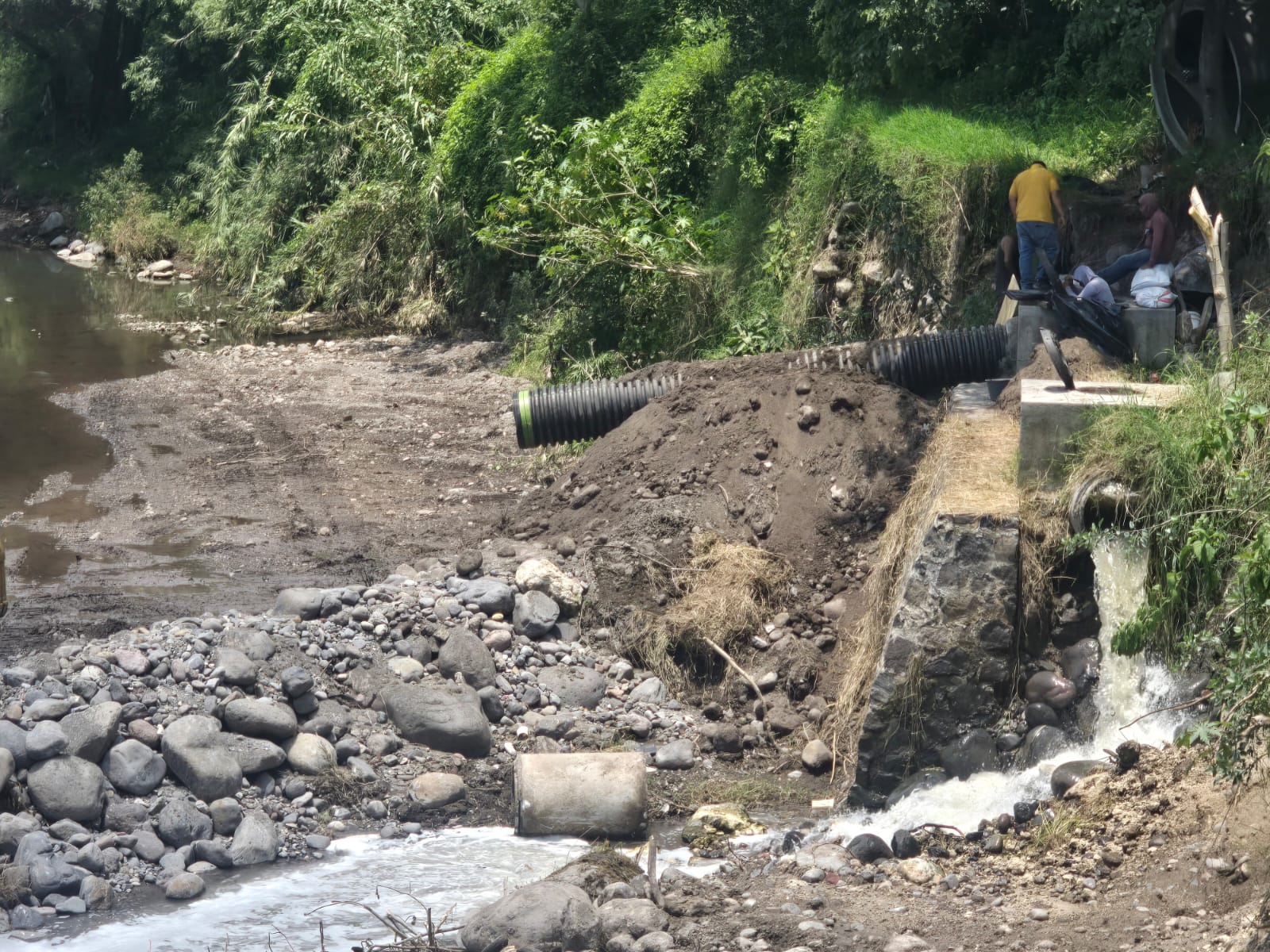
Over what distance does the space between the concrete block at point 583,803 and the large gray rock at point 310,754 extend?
3.88 feet

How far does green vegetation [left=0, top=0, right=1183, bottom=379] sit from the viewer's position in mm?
13445

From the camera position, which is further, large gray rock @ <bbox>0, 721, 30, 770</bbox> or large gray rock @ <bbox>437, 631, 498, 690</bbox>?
large gray rock @ <bbox>437, 631, 498, 690</bbox>

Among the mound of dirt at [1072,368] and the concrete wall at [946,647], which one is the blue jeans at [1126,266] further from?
the concrete wall at [946,647]

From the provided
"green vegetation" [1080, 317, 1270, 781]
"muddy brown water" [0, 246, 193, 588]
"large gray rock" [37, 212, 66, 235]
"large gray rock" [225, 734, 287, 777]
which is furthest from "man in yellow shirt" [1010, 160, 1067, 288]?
"large gray rock" [37, 212, 66, 235]

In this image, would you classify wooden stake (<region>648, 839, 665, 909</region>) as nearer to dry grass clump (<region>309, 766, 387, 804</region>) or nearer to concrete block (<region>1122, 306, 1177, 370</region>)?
dry grass clump (<region>309, 766, 387, 804</region>)

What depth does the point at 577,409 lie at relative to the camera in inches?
479

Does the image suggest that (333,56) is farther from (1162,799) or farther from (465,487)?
(1162,799)

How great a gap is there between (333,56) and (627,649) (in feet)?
52.1

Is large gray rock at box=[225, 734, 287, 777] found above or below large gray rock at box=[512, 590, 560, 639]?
below

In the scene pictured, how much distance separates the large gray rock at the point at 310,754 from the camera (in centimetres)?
816

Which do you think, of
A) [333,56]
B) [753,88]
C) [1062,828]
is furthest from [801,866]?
[333,56]

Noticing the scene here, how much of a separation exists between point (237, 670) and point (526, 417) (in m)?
4.33

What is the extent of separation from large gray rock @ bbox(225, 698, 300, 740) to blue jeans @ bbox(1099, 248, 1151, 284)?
22.3 ft

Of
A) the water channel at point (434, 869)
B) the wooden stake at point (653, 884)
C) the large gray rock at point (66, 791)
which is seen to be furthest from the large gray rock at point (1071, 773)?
the large gray rock at point (66, 791)
